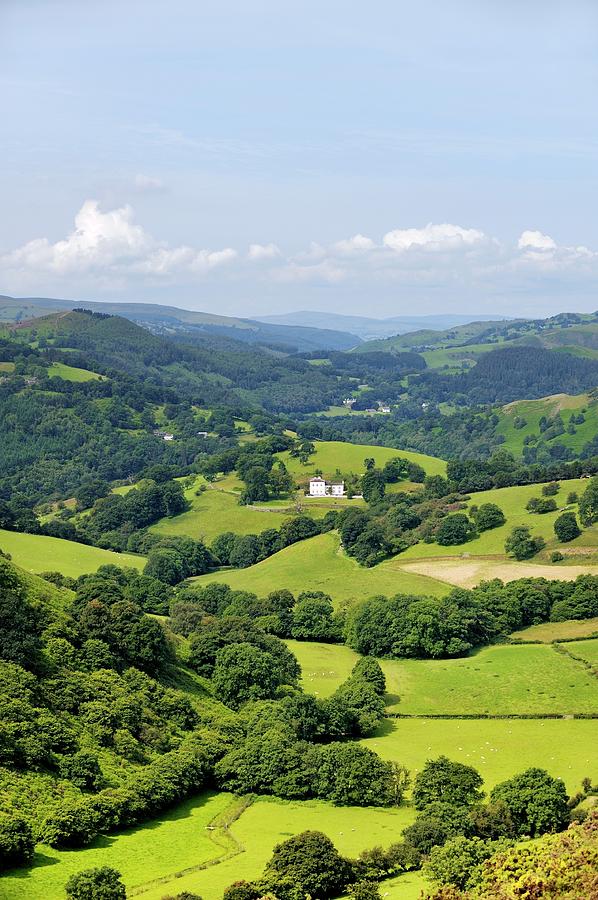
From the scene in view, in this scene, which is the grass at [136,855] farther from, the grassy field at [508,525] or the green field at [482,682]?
the grassy field at [508,525]

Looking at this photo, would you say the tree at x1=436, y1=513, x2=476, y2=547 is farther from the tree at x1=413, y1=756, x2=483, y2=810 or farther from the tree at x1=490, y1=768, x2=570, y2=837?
the tree at x1=490, y1=768, x2=570, y2=837

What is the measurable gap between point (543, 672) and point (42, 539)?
71.6 m

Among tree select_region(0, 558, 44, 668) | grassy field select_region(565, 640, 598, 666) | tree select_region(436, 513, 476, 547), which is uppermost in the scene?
tree select_region(0, 558, 44, 668)

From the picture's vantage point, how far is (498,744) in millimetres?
62750

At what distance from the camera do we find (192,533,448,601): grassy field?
10744 centimetres

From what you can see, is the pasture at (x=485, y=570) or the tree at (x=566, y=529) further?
the tree at (x=566, y=529)

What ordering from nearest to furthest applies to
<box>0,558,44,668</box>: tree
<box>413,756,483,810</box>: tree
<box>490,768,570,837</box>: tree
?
<box>490,768,570,837</box>: tree, <box>413,756,483,810</box>: tree, <box>0,558,44,668</box>: tree

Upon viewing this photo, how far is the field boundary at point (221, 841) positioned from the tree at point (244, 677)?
1477cm

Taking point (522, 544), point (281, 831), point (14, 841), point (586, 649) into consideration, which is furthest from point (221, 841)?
point (522, 544)

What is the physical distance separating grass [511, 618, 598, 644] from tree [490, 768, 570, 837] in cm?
3793

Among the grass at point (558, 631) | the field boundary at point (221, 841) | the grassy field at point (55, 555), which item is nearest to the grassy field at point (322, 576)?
the grassy field at point (55, 555)

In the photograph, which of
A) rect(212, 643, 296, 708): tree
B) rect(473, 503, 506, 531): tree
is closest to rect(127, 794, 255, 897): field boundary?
rect(212, 643, 296, 708): tree

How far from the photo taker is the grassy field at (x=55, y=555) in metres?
112

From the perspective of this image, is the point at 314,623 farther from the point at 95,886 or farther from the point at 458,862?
the point at 95,886
